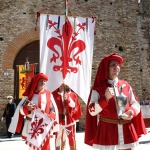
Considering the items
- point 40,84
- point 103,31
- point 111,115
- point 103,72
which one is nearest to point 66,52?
point 40,84

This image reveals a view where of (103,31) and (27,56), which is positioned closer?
(27,56)

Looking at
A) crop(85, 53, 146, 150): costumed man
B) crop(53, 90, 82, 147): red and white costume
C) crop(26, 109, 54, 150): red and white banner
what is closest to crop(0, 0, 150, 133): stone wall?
crop(53, 90, 82, 147): red and white costume

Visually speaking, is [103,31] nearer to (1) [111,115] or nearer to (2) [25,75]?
(2) [25,75]

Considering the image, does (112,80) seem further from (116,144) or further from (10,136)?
(10,136)

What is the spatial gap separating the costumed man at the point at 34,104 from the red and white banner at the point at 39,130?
0.10m

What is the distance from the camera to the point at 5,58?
36.6 ft

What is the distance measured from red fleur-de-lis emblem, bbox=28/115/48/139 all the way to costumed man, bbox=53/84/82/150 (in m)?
1.35

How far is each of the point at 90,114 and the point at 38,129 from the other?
1.28 meters

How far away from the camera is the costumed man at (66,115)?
6281mm

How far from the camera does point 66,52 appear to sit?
5.96m

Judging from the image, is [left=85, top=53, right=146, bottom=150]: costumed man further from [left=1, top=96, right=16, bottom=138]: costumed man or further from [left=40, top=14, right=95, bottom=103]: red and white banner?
[left=1, top=96, right=16, bottom=138]: costumed man

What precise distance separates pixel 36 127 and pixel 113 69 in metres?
1.77

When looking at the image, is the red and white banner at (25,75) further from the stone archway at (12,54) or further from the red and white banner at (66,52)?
the red and white banner at (66,52)

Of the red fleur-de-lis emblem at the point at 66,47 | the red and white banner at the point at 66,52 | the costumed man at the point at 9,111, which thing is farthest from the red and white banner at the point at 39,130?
the costumed man at the point at 9,111
